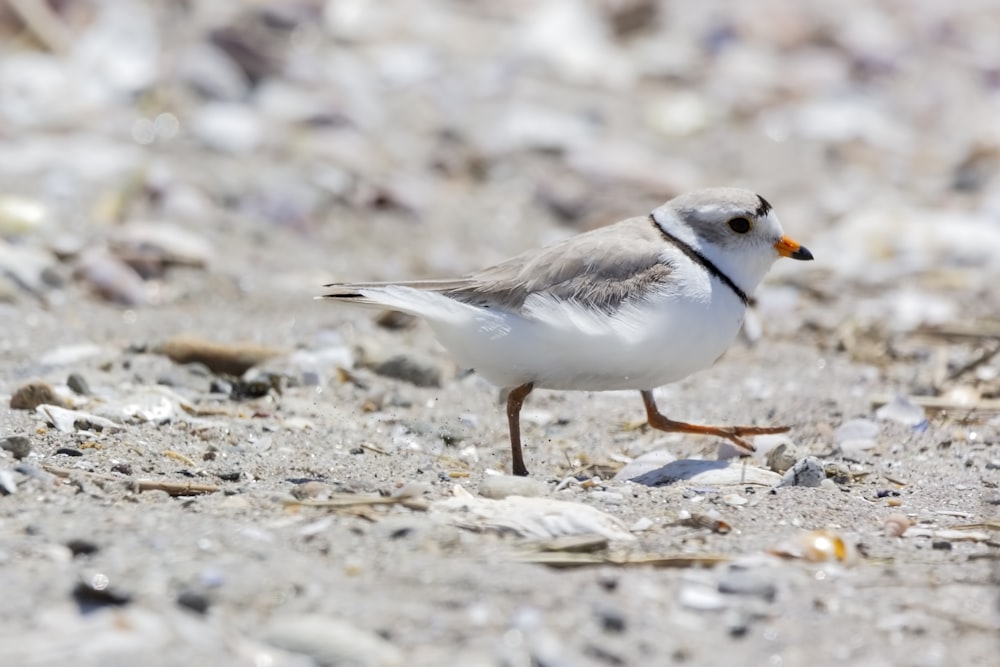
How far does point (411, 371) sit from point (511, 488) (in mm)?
1683

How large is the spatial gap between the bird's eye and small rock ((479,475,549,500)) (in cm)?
122

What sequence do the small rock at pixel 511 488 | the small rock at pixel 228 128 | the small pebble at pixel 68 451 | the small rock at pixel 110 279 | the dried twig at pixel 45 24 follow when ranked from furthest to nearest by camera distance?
the dried twig at pixel 45 24 → the small rock at pixel 228 128 → the small rock at pixel 110 279 → the small pebble at pixel 68 451 → the small rock at pixel 511 488

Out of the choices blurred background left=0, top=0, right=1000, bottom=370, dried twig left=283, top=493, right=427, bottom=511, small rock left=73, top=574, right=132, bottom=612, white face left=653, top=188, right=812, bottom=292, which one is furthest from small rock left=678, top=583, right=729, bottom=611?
blurred background left=0, top=0, right=1000, bottom=370

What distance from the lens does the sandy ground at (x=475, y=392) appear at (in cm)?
272

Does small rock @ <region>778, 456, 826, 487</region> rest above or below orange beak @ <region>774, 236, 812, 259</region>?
below

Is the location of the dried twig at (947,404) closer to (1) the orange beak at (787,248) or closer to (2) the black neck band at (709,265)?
(1) the orange beak at (787,248)

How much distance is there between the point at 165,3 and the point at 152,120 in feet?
5.19

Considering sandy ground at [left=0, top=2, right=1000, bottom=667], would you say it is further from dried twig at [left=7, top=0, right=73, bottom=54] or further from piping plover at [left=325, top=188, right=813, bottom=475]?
dried twig at [left=7, top=0, right=73, bottom=54]

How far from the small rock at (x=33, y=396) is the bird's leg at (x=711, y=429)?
193 centimetres

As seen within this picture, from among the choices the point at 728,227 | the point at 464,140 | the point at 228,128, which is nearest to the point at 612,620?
the point at 728,227

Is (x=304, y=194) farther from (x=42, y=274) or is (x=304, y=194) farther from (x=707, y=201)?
(x=707, y=201)

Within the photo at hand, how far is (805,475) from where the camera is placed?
12.6 ft

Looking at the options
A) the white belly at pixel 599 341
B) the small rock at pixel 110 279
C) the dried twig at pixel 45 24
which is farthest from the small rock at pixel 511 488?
the dried twig at pixel 45 24

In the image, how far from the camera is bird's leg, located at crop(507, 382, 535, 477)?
4078 mm
